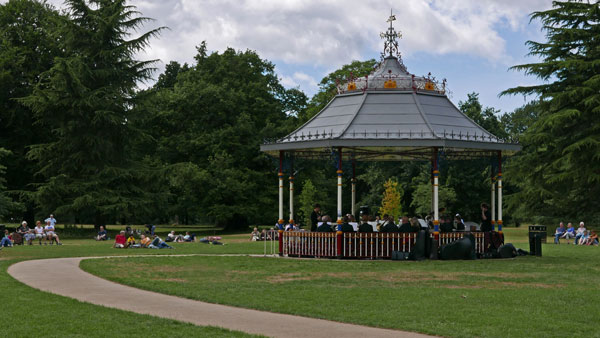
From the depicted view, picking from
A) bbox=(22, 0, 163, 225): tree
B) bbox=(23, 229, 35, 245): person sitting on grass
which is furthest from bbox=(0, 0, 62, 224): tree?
bbox=(23, 229, 35, 245): person sitting on grass

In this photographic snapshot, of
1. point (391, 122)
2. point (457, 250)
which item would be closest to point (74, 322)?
point (457, 250)

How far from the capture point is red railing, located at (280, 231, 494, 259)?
2392cm

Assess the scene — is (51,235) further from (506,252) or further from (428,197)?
(428,197)

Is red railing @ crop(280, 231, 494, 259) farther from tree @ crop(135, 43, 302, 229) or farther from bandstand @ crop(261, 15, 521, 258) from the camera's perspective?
tree @ crop(135, 43, 302, 229)

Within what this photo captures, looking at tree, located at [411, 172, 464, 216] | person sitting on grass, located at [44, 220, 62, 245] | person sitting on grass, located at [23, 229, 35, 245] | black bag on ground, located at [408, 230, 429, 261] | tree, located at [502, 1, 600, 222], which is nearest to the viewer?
black bag on ground, located at [408, 230, 429, 261]

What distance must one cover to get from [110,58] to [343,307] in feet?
140

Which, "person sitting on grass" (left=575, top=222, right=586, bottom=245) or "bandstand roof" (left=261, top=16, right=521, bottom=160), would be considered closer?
"bandstand roof" (left=261, top=16, right=521, bottom=160)

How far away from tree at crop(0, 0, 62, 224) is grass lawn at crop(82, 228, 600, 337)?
105ft

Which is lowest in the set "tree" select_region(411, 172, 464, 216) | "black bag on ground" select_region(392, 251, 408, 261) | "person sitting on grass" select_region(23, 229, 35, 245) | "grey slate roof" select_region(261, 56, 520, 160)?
"black bag on ground" select_region(392, 251, 408, 261)

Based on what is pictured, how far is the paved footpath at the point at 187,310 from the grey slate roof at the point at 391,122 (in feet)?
32.2

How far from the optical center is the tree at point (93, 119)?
158 ft

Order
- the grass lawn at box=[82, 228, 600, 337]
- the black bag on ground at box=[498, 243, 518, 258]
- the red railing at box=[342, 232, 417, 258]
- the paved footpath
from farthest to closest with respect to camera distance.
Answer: the black bag on ground at box=[498, 243, 518, 258], the red railing at box=[342, 232, 417, 258], the grass lawn at box=[82, 228, 600, 337], the paved footpath

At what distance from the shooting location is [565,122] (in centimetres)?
4606

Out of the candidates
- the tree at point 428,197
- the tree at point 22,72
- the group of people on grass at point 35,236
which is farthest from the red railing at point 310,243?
the tree at point 428,197
